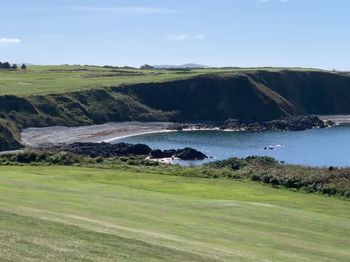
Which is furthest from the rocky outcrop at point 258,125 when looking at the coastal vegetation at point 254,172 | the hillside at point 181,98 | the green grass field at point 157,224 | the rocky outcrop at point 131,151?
the green grass field at point 157,224

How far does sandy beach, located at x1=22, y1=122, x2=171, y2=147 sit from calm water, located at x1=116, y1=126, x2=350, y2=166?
3838mm

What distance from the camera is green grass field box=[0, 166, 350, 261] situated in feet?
60.8

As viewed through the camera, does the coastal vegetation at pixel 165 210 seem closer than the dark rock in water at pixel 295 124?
Yes

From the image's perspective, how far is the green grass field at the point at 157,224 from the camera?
18.5 m

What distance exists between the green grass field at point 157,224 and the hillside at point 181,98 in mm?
70265

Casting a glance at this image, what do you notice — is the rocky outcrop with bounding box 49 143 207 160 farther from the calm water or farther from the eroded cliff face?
the eroded cliff face

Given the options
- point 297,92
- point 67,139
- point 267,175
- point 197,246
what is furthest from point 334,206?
point 297,92

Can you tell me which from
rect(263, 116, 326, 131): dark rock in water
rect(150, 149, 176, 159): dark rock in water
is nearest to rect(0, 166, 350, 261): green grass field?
rect(150, 149, 176, 159): dark rock in water

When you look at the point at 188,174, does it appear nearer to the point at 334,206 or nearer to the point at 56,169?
the point at 56,169

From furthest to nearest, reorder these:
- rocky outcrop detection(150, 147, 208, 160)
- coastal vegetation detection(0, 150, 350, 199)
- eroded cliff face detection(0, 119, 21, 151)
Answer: eroded cliff face detection(0, 119, 21, 151) → rocky outcrop detection(150, 147, 208, 160) → coastal vegetation detection(0, 150, 350, 199)

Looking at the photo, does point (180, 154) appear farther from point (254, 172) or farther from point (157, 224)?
point (157, 224)

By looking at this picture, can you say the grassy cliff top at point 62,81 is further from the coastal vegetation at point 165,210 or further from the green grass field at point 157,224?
the green grass field at point 157,224

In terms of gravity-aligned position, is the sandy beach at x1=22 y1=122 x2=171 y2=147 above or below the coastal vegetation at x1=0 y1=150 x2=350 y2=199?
below

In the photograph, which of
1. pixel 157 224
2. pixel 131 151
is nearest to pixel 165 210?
pixel 157 224
